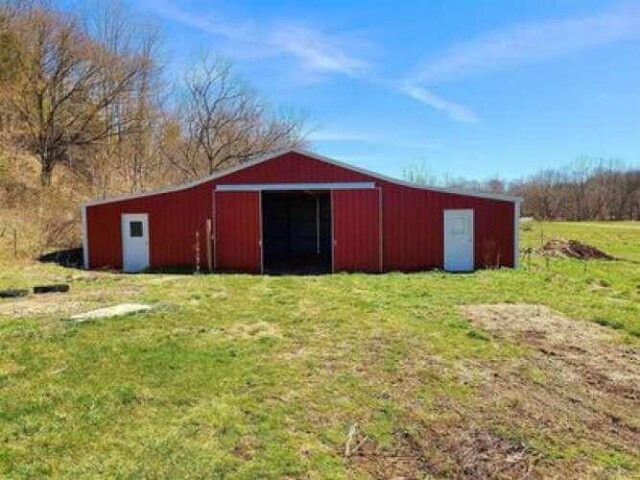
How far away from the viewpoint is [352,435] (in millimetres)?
4527

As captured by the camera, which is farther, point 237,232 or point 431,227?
point 237,232

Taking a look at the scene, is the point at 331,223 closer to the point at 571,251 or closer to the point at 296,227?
the point at 296,227

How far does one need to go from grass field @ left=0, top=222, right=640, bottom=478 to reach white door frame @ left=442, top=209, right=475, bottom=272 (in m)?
7.46

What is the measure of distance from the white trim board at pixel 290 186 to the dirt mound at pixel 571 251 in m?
8.35

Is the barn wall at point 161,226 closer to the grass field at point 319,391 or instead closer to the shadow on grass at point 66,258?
the shadow on grass at point 66,258

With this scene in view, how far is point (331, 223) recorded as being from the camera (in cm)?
1798

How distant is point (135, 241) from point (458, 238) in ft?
32.2

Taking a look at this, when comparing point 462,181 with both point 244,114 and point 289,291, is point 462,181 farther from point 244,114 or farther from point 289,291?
point 289,291

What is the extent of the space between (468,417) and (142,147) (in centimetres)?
2802

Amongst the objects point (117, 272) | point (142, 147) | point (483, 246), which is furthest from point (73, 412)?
point (142, 147)

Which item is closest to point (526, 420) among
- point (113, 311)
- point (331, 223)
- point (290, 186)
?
point (113, 311)

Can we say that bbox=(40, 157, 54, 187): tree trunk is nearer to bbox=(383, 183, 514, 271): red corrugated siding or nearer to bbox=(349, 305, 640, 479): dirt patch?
bbox=(383, 183, 514, 271): red corrugated siding

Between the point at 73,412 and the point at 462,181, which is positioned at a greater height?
the point at 462,181

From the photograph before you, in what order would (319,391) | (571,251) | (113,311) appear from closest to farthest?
(319,391), (113,311), (571,251)
